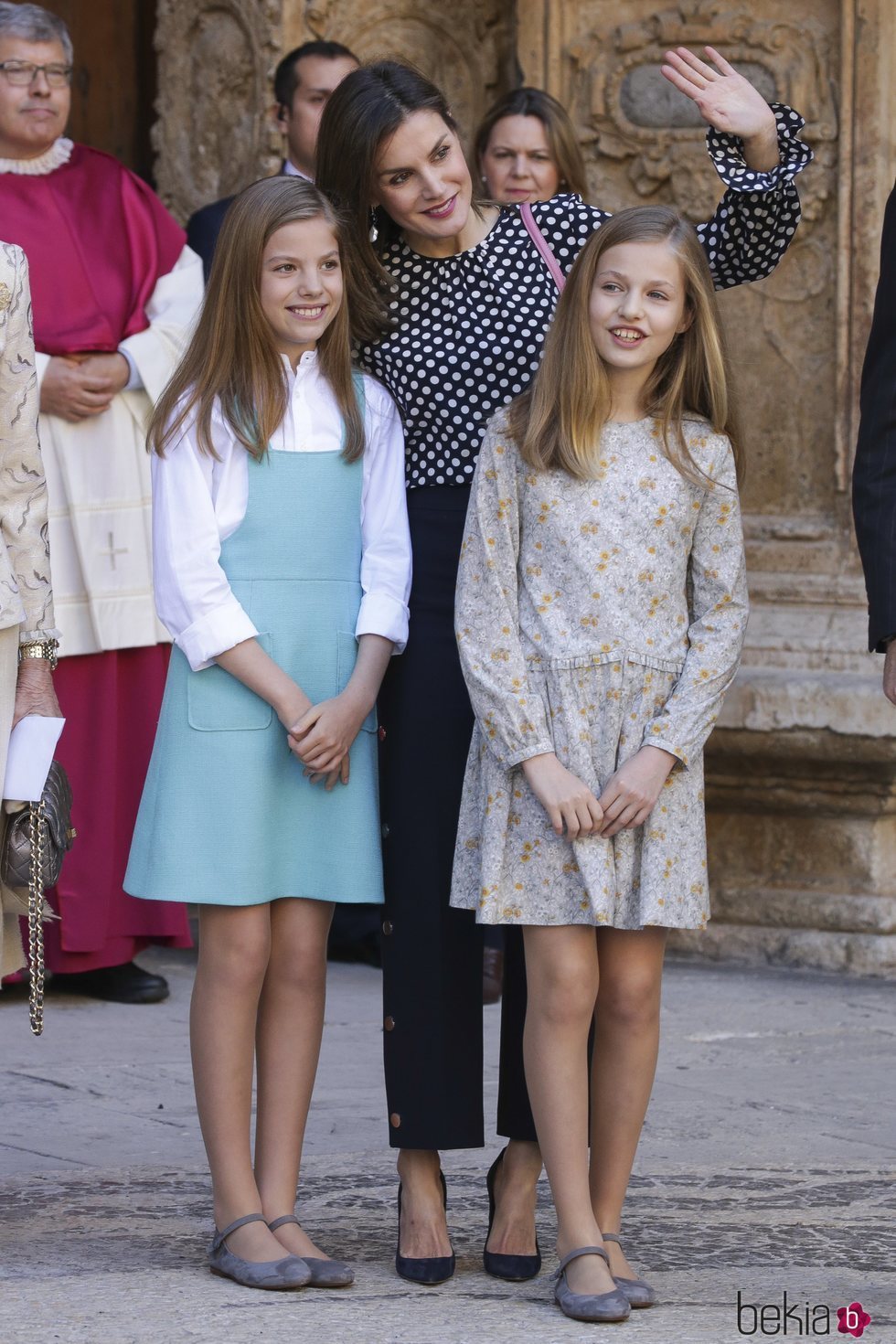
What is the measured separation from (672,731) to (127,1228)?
1154 millimetres

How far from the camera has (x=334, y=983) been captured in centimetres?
556

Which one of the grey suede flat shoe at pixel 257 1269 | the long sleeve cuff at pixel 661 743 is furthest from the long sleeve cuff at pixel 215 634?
the grey suede flat shoe at pixel 257 1269

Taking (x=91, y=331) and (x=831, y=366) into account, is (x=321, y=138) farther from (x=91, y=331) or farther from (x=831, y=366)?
(x=831, y=366)

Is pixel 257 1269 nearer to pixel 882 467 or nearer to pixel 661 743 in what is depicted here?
pixel 661 743

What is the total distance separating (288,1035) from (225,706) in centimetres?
49

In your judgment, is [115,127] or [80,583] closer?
[80,583]

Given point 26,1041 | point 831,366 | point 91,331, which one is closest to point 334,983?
point 26,1041

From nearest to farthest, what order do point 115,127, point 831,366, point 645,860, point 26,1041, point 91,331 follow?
point 645,860, point 26,1041, point 91,331, point 831,366, point 115,127

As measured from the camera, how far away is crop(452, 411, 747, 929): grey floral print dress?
3.21m

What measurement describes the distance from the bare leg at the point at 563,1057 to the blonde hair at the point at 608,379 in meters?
0.67

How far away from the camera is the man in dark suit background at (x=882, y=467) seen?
340 centimetres

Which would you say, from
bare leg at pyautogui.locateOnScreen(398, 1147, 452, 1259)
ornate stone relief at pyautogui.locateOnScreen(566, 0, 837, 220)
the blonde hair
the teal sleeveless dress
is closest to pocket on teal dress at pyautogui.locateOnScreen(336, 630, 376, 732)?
the teal sleeveless dress

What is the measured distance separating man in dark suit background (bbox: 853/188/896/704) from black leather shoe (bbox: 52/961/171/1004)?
2459 mm

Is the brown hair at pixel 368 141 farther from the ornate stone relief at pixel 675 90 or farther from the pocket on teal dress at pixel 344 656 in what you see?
the ornate stone relief at pixel 675 90
